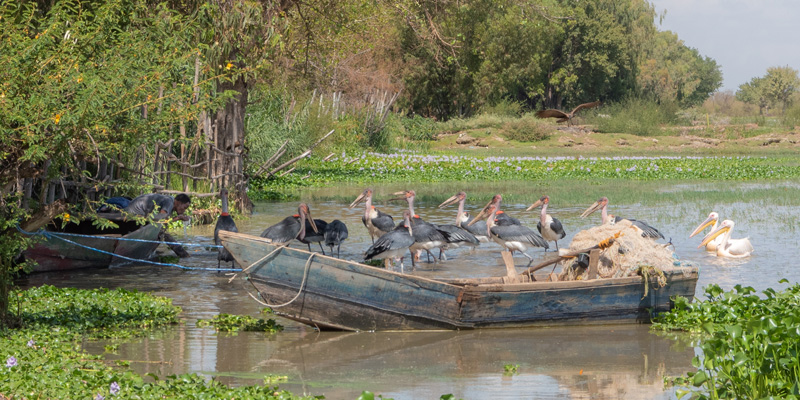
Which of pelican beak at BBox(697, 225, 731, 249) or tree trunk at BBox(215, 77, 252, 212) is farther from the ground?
tree trunk at BBox(215, 77, 252, 212)

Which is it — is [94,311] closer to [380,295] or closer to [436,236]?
[380,295]

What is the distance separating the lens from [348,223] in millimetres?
19078

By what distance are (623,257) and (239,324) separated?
438 cm

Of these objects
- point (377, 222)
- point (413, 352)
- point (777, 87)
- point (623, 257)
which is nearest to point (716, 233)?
point (623, 257)

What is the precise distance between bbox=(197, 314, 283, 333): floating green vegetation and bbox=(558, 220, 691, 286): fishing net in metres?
3.58

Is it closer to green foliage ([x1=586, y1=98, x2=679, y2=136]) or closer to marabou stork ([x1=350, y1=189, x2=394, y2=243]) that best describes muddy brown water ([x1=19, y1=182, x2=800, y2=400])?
marabou stork ([x1=350, y1=189, x2=394, y2=243])

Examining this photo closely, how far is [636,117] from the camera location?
178ft

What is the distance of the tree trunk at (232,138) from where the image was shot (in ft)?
59.4

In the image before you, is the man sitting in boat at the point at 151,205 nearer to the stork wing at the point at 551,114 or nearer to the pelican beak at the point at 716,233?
the pelican beak at the point at 716,233

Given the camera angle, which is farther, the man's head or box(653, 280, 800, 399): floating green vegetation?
the man's head

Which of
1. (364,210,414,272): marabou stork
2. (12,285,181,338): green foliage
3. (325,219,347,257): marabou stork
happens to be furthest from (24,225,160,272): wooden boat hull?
(364,210,414,272): marabou stork

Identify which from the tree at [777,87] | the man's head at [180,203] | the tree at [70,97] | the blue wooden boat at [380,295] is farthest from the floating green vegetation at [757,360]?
the tree at [777,87]

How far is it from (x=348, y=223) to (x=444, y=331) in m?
9.53

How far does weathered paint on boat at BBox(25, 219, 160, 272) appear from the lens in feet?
41.5
